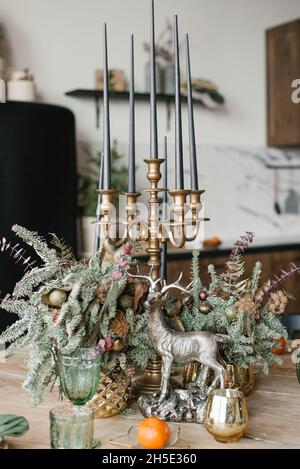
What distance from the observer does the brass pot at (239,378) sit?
4.39ft

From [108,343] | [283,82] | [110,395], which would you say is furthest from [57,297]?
[283,82]

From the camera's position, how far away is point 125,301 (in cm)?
126

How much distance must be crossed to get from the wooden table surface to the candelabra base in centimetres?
11

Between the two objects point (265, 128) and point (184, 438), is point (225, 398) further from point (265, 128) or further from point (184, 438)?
point (265, 128)

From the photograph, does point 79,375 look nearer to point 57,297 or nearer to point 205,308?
point 57,297

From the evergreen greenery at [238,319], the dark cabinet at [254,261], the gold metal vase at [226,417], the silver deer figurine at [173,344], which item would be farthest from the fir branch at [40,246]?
the dark cabinet at [254,261]

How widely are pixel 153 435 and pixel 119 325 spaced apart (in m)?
0.24

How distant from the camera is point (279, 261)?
3979 millimetres

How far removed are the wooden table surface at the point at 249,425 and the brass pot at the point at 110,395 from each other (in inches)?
0.7

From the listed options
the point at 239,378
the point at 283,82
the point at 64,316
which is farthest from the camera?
the point at 283,82

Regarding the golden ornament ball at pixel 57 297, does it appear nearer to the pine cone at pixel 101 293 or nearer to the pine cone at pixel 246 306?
the pine cone at pixel 101 293

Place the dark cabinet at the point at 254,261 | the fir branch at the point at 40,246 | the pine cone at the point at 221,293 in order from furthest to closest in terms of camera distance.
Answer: the dark cabinet at the point at 254,261, the pine cone at the point at 221,293, the fir branch at the point at 40,246
